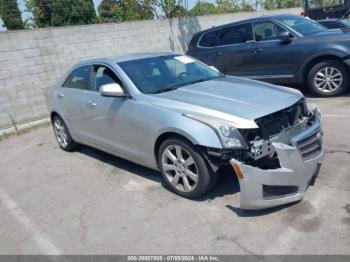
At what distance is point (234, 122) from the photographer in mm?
3709

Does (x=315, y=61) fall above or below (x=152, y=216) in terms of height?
above

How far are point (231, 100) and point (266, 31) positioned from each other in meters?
4.92

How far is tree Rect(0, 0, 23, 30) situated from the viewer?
48.3 feet

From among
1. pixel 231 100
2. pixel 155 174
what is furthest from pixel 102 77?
pixel 231 100

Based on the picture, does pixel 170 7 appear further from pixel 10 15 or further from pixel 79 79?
pixel 79 79

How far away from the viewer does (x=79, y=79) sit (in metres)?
5.89

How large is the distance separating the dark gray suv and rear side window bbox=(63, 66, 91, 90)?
3987mm

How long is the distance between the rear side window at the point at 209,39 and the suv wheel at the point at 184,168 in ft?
18.2

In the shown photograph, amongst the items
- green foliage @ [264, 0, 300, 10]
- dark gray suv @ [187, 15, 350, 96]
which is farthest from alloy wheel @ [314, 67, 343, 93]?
green foliage @ [264, 0, 300, 10]

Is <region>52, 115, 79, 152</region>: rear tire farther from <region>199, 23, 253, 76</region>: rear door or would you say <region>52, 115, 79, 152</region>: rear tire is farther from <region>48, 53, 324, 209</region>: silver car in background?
<region>199, 23, 253, 76</region>: rear door

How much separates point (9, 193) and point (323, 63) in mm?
5960

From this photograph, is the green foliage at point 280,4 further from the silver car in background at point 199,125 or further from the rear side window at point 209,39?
the silver car in background at point 199,125

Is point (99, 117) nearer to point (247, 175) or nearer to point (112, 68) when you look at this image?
point (112, 68)

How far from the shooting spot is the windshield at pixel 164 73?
4.76 meters
